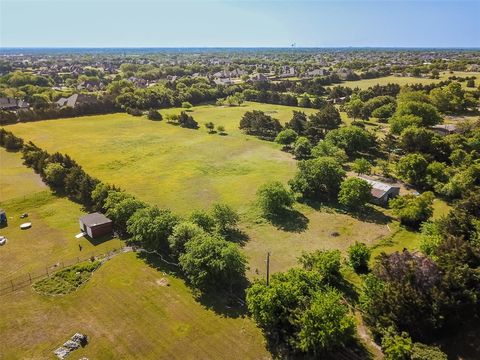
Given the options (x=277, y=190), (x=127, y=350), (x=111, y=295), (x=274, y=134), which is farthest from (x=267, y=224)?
(x=274, y=134)

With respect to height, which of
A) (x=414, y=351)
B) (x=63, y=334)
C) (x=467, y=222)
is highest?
(x=467, y=222)

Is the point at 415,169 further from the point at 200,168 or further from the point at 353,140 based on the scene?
the point at 200,168

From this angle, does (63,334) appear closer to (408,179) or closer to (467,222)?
(467,222)

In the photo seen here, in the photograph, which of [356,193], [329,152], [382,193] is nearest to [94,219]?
[356,193]

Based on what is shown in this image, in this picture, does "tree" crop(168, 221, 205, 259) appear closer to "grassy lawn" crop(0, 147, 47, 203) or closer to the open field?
"grassy lawn" crop(0, 147, 47, 203)

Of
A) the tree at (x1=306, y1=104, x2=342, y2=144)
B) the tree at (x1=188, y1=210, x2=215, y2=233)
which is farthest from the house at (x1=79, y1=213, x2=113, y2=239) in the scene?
the tree at (x1=306, y1=104, x2=342, y2=144)

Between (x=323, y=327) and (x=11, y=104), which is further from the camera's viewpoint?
(x=11, y=104)
